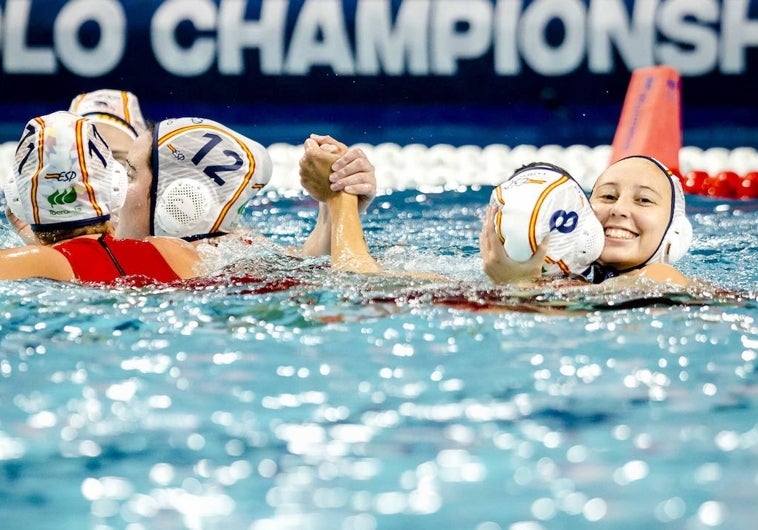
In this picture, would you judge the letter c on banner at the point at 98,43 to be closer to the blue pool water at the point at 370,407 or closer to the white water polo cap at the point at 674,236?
the blue pool water at the point at 370,407

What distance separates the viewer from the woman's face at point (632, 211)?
11.6ft

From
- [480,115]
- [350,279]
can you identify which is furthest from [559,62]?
[350,279]

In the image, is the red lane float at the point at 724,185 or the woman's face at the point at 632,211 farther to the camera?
the red lane float at the point at 724,185

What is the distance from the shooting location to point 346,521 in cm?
198

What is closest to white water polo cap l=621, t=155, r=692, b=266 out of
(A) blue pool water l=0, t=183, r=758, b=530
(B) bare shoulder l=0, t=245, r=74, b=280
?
(A) blue pool water l=0, t=183, r=758, b=530

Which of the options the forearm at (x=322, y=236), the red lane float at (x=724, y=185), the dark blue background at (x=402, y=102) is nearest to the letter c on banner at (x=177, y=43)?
the dark blue background at (x=402, y=102)

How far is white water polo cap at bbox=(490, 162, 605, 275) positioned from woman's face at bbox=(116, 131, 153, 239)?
3.81ft

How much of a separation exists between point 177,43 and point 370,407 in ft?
19.4

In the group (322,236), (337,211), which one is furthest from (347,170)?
(322,236)

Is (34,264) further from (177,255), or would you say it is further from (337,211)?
(337,211)

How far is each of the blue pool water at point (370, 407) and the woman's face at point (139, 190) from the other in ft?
1.33

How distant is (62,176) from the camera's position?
3479 mm

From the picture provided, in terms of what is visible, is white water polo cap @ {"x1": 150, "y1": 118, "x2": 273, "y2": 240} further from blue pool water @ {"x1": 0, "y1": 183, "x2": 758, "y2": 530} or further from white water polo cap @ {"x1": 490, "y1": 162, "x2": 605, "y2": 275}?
white water polo cap @ {"x1": 490, "y1": 162, "x2": 605, "y2": 275}

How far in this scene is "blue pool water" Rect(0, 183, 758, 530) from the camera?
6.67 feet
